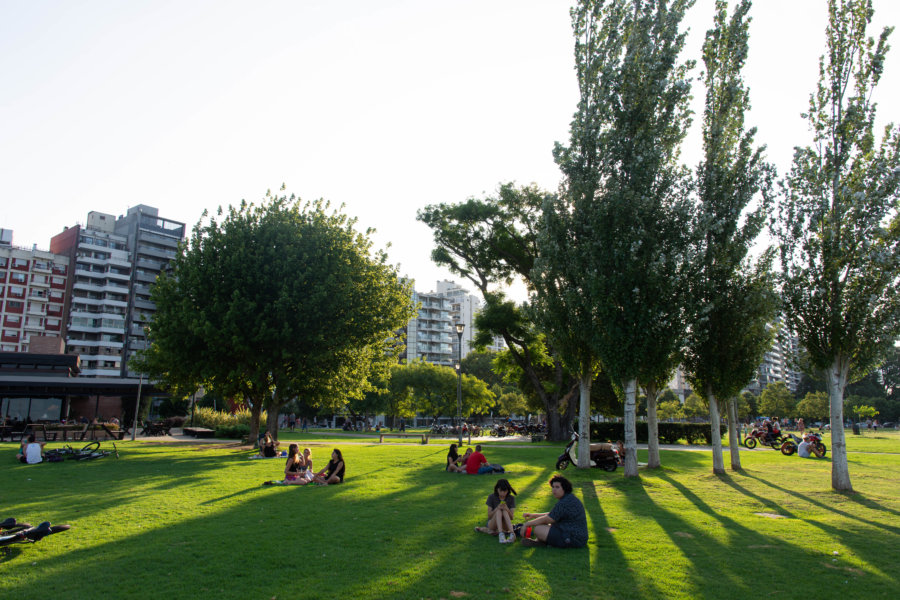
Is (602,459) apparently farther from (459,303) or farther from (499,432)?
(459,303)

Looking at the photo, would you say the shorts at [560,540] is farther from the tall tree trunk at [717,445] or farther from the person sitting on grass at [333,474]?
the tall tree trunk at [717,445]

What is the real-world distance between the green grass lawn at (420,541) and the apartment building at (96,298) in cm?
8766

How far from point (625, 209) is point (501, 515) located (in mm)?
12053

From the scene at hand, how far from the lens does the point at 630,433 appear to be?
17219 mm

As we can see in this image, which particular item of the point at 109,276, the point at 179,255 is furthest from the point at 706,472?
the point at 109,276

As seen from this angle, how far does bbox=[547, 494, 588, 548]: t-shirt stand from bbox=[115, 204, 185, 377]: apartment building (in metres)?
100

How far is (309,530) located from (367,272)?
20.8m

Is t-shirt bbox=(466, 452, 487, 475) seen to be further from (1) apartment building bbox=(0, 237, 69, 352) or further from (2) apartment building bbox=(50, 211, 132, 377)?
(2) apartment building bbox=(50, 211, 132, 377)

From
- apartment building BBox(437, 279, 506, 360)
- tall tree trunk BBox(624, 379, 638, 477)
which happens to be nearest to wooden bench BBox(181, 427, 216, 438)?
tall tree trunk BBox(624, 379, 638, 477)

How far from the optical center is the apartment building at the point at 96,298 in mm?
89750

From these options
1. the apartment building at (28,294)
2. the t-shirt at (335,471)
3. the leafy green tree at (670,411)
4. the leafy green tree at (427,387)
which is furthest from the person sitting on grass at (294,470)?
the apartment building at (28,294)

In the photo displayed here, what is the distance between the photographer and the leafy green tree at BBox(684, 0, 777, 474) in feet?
60.1

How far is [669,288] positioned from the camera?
55.4 feet

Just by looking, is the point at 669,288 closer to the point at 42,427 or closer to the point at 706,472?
the point at 706,472
